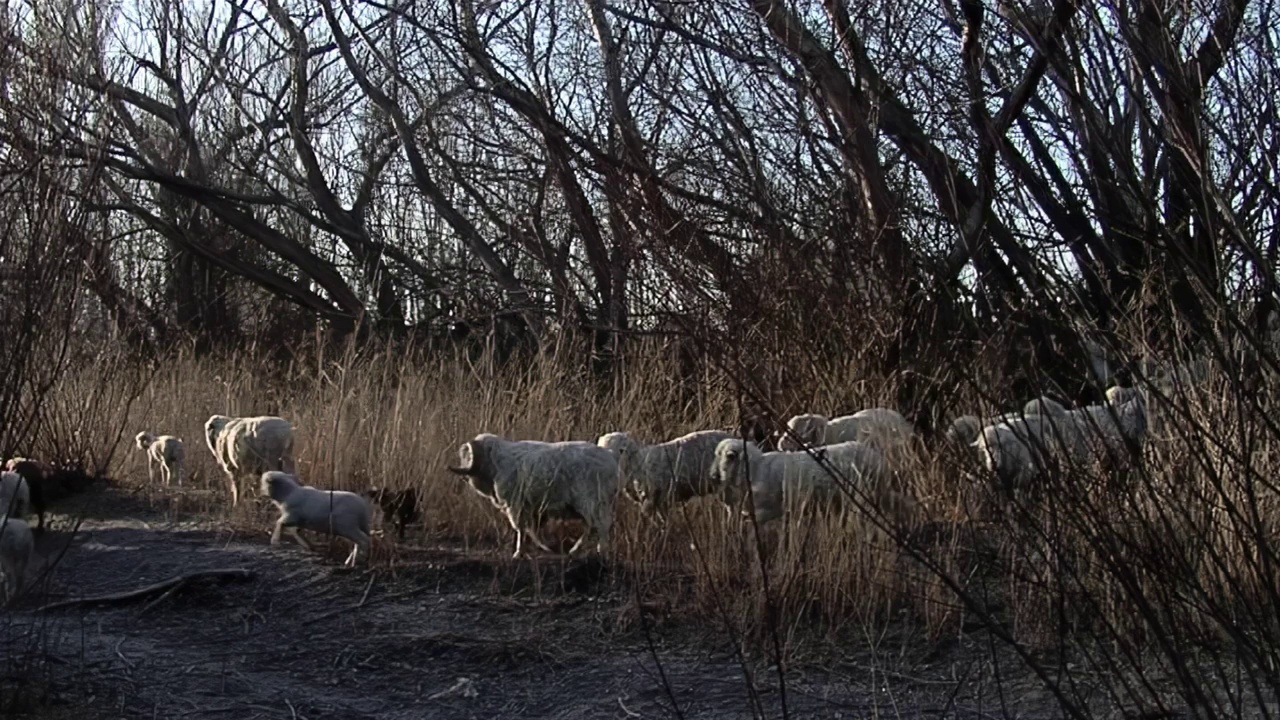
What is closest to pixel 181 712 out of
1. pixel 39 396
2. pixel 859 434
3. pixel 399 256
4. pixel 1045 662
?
pixel 39 396

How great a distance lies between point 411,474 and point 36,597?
245cm

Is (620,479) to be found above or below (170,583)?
above

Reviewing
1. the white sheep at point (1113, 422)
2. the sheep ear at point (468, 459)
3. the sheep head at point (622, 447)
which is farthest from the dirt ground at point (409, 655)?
the white sheep at point (1113, 422)

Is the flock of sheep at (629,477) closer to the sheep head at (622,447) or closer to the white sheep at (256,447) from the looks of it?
the sheep head at (622,447)

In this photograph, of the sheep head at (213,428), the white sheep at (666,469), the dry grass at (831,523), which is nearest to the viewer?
the dry grass at (831,523)

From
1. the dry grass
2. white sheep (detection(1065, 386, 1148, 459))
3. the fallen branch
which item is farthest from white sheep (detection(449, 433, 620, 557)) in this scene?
white sheep (detection(1065, 386, 1148, 459))

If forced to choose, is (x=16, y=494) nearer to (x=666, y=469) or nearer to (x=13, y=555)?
(x=13, y=555)

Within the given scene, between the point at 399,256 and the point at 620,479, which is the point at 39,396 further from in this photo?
the point at 399,256

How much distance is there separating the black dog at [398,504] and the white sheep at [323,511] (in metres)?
0.54

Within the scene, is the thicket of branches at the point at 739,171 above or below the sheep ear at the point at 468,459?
above

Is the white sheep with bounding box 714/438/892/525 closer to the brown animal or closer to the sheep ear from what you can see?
the sheep ear

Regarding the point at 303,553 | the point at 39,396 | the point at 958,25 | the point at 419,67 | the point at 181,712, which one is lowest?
the point at 181,712

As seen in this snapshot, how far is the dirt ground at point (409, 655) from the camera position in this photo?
198 inches

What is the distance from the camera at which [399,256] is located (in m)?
15.2
